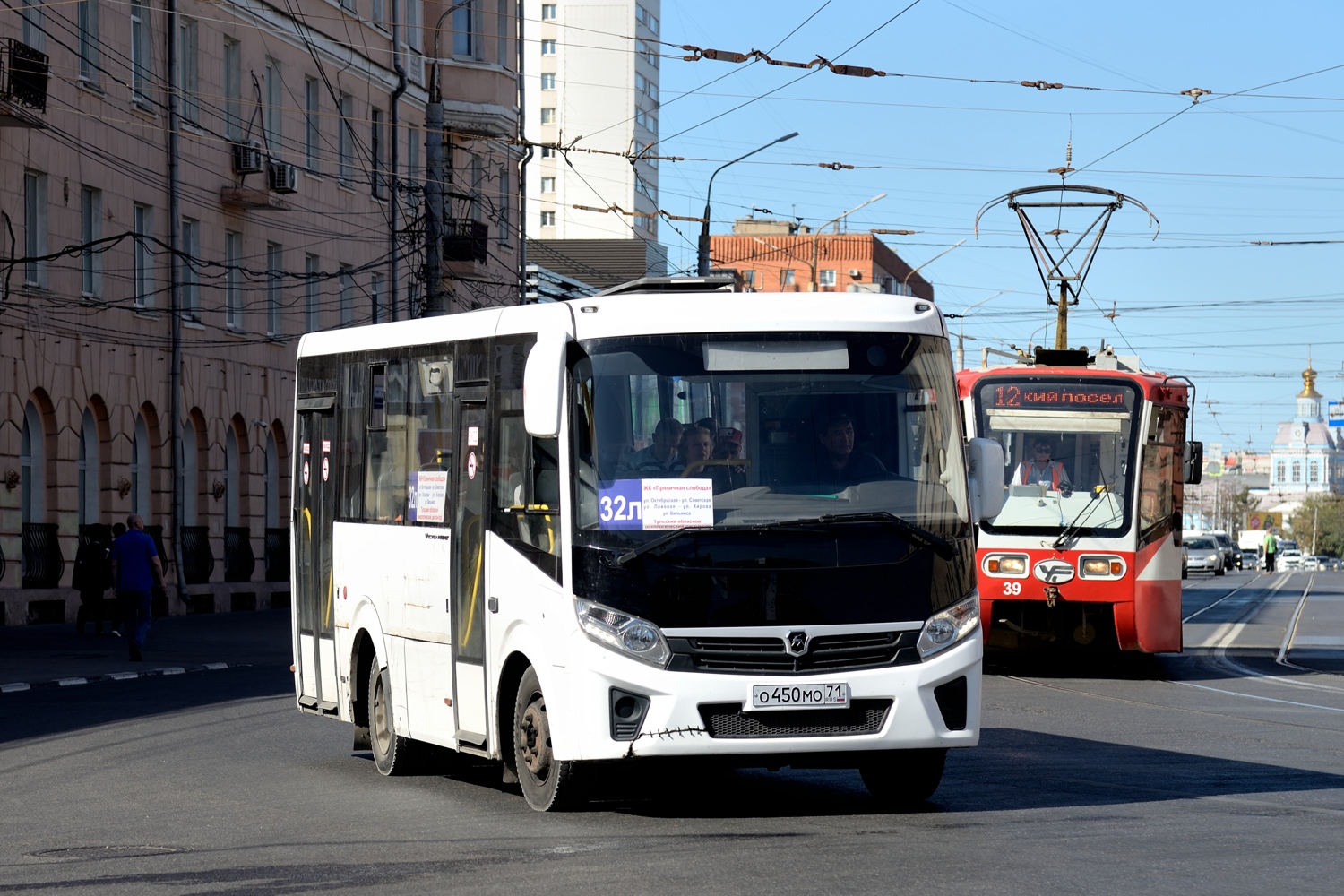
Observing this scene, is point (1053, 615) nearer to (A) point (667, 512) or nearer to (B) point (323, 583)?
(B) point (323, 583)

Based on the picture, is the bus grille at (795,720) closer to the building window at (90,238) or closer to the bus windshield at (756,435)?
the bus windshield at (756,435)

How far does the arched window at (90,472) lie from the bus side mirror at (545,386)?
87.7ft

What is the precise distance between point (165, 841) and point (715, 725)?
2.53 meters

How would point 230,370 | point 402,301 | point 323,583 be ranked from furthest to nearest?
point 402,301, point 230,370, point 323,583

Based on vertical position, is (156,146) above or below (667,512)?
above

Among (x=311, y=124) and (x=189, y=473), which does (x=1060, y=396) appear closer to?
(x=189, y=473)

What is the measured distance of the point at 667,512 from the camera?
34.4 ft

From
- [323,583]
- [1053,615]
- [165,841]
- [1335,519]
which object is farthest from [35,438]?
[1335,519]

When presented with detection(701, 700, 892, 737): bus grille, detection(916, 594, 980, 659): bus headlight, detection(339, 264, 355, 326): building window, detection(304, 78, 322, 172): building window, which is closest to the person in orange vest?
detection(916, 594, 980, 659): bus headlight

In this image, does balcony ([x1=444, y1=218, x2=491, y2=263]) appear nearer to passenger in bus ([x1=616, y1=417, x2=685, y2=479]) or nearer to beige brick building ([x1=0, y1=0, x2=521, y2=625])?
beige brick building ([x1=0, y1=0, x2=521, y2=625])

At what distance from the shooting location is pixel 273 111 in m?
43.7

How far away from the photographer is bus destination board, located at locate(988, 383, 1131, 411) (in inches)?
878

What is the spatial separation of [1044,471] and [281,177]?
76.8 ft

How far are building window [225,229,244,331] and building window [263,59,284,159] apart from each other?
1.94 meters
